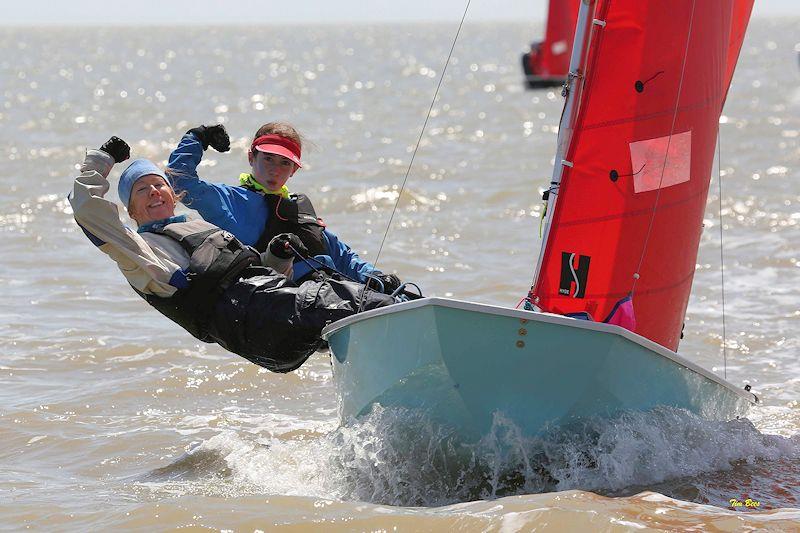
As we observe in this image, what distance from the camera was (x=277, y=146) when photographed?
17.8 feet

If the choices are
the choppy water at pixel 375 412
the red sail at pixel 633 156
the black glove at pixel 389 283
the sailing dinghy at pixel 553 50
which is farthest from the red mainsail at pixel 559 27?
the black glove at pixel 389 283

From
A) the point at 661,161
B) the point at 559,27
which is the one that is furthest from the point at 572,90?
the point at 559,27

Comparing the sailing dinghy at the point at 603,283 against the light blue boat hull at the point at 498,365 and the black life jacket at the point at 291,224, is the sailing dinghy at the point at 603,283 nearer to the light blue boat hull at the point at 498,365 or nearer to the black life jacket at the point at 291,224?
the light blue boat hull at the point at 498,365

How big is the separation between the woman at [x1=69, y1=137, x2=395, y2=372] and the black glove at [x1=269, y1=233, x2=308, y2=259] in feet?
0.44

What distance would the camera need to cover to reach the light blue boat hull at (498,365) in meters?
4.20

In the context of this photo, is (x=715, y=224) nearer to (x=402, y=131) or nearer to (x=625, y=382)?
(x=625, y=382)

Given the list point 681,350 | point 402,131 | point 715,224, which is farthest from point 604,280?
point 402,131

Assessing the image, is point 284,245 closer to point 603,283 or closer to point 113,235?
point 113,235

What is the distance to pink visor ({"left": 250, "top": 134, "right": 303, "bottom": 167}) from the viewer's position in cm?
538

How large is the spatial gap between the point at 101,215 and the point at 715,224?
8.71 m

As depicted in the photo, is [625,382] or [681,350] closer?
[625,382]

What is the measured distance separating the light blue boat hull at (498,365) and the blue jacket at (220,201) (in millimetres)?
961

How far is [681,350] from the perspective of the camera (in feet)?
25.3

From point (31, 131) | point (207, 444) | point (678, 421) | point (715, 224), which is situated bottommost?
point (207, 444)
